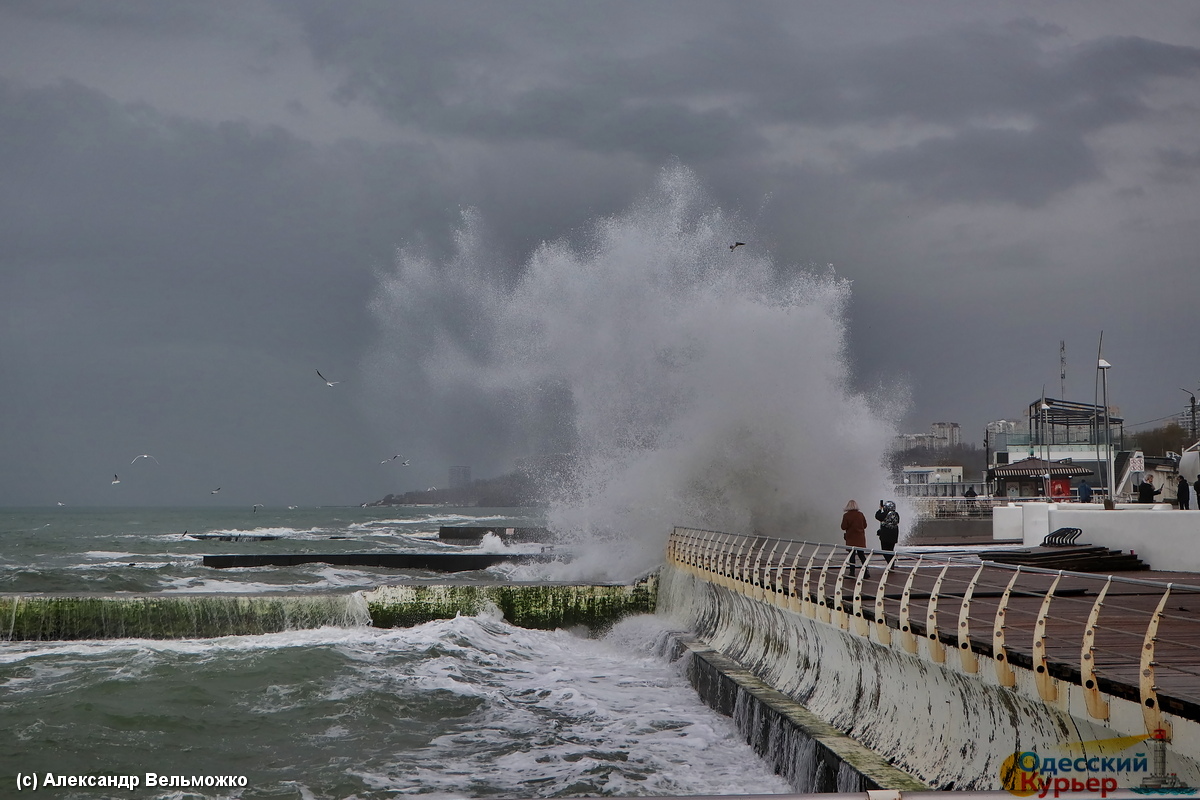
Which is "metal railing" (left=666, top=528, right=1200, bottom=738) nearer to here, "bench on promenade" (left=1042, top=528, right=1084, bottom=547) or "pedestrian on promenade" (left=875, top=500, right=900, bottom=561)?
"pedestrian on promenade" (left=875, top=500, right=900, bottom=561)

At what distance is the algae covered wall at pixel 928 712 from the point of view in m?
6.05

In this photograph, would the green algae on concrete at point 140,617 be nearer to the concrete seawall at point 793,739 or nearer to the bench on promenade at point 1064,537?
the concrete seawall at point 793,739

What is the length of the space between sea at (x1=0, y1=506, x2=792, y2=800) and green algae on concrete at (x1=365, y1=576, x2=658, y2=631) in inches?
12.0

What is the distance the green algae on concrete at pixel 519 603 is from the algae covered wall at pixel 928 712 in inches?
298

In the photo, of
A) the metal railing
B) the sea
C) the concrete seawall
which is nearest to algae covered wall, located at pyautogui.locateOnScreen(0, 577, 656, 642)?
the sea

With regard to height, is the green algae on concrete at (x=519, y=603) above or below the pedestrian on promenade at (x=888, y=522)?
below

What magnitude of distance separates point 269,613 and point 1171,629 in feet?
49.6

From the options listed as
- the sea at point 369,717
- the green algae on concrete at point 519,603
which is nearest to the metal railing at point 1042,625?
the sea at point 369,717

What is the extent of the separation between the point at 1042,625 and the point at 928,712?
191 cm

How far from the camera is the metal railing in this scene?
5.76m

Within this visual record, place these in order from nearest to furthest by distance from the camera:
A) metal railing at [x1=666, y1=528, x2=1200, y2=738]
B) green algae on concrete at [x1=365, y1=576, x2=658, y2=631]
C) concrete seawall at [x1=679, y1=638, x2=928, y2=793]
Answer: metal railing at [x1=666, y1=528, x2=1200, y2=738] < concrete seawall at [x1=679, y1=638, x2=928, y2=793] < green algae on concrete at [x1=365, y1=576, x2=658, y2=631]

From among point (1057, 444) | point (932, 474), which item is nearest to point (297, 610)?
point (1057, 444)

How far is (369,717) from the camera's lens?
506 inches

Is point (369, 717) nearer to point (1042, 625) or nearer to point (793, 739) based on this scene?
point (793, 739)
